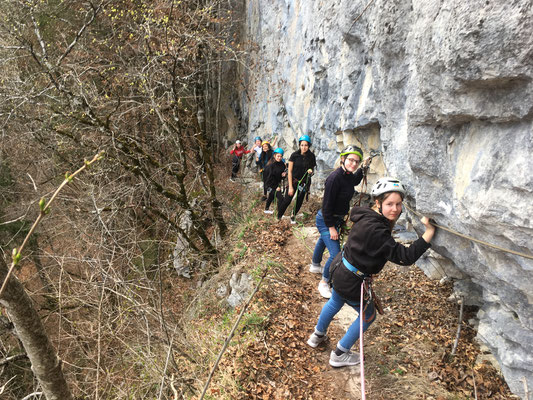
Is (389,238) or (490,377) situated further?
(490,377)

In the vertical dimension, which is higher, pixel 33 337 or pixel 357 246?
pixel 357 246

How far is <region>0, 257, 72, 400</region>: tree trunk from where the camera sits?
1873 mm

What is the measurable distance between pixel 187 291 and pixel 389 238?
728 cm

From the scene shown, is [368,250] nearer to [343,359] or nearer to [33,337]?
[343,359]

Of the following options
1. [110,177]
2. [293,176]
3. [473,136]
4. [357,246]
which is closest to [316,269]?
[293,176]

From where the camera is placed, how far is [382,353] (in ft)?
12.3

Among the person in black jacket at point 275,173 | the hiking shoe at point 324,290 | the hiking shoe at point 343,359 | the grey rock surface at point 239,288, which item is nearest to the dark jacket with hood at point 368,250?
the hiking shoe at point 343,359

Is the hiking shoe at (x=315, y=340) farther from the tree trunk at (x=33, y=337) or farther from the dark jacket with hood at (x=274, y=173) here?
the dark jacket with hood at (x=274, y=173)

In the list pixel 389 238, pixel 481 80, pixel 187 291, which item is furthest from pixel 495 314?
pixel 187 291

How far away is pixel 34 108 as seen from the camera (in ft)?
26.8

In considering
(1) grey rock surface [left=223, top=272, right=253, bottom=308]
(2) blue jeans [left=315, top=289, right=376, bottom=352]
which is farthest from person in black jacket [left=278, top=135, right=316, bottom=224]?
(2) blue jeans [left=315, top=289, right=376, bottom=352]

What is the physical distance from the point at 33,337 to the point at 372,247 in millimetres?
2693

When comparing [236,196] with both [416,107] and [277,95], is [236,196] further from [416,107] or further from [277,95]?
[416,107]

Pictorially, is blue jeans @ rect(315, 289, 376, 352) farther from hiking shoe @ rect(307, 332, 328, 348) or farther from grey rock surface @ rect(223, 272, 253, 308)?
grey rock surface @ rect(223, 272, 253, 308)
